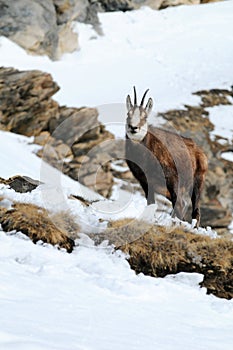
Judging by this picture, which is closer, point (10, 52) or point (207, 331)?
point (207, 331)

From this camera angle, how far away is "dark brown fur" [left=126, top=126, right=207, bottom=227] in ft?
33.7

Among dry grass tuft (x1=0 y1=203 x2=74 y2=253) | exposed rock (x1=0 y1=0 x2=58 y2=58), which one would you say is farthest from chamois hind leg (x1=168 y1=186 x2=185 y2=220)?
exposed rock (x1=0 y1=0 x2=58 y2=58)

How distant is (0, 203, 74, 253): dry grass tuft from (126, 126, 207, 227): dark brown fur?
2656mm

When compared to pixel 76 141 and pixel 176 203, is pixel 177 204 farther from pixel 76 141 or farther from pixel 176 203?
pixel 76 141

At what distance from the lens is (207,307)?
23.2ft

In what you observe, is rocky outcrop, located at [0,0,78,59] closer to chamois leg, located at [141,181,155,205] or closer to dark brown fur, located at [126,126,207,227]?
dark brown fur, located at [126,126,207,227]

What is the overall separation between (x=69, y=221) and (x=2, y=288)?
9.22 ft

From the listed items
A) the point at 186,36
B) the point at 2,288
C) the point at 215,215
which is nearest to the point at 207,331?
the point at 2,288

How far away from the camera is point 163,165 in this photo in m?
10.4

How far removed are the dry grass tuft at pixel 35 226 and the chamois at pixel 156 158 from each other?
267cm

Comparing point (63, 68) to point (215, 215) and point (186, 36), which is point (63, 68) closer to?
point (186, 36)

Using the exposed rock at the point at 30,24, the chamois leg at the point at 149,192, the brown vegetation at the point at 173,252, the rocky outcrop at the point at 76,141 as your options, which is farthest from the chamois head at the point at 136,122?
the exposed rock at the point at 30,24

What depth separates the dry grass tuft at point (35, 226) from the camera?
25.1 ft

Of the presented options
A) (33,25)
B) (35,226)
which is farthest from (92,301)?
(33,25)
